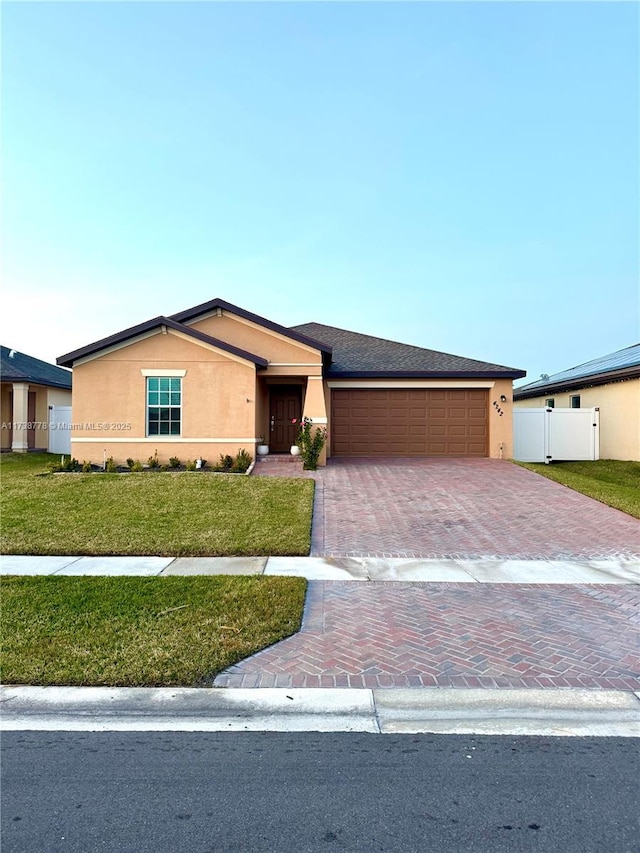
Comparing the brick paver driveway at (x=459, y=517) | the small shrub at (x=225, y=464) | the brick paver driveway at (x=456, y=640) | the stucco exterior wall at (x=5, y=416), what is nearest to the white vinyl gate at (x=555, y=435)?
the brick paver driveway at (x=459, y=517)

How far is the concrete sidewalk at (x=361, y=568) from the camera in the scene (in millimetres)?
7254

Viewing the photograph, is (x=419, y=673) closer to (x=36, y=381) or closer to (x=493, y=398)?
(x=493, y=398)

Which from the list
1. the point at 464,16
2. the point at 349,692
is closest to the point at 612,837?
the point at 349,692

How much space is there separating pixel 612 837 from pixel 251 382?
14.5 meters

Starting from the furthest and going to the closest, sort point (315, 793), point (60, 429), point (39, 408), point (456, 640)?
point (39, 408) → point (60, 429) → point (456, 640) → point (315, 793)

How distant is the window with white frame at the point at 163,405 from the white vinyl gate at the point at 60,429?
23.8 ft

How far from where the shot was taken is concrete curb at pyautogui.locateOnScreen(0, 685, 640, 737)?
12.3 feet

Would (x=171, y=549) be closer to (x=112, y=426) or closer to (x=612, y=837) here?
(x=612, y=837)

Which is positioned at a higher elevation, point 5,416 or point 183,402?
point 183,402

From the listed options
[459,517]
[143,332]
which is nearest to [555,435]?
[459,517]

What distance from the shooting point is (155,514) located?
1059cm

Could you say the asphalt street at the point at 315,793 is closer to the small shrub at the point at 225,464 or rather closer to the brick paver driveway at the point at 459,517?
the brick paver driveway at the point at 459,517

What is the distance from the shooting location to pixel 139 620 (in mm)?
5461

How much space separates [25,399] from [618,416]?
977 inches
